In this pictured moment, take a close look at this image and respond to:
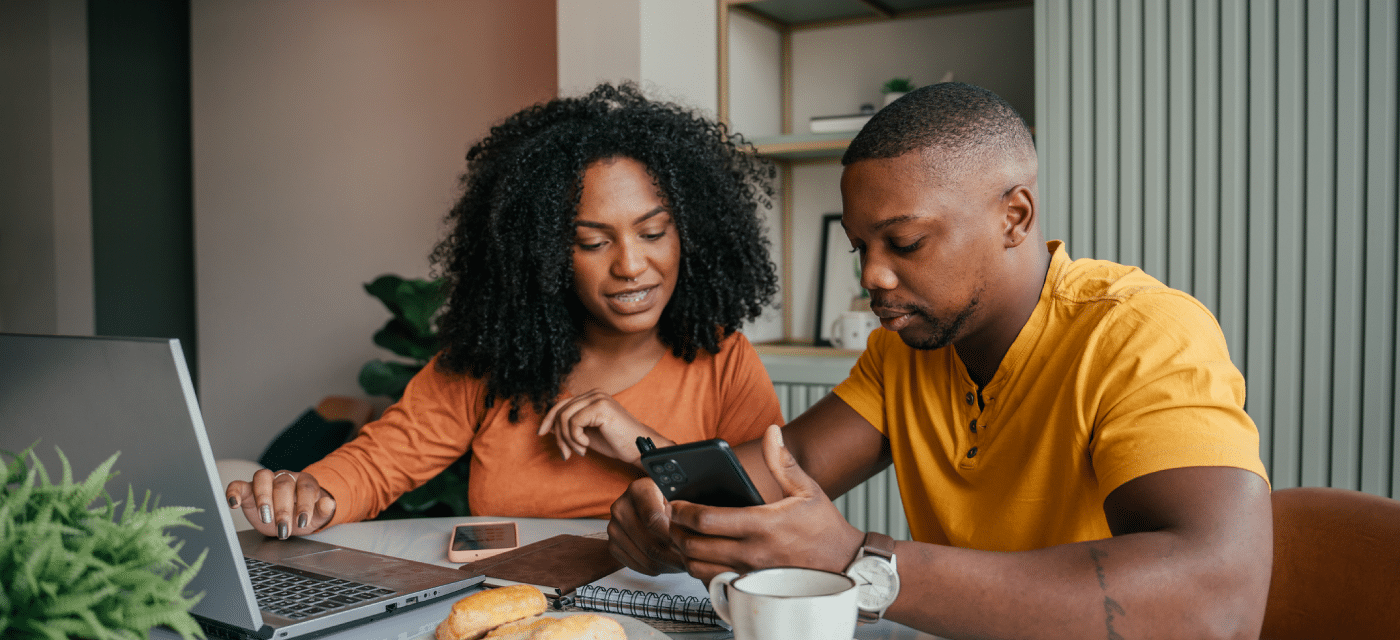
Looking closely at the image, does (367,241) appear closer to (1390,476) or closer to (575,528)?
(575,528)

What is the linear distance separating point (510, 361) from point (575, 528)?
1.22ft

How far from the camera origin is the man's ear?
1014 millimetres

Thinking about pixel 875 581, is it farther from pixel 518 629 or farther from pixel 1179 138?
pixel 1179 138

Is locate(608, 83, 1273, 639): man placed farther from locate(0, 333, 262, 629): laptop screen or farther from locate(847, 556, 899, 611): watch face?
locate(0, 333, 262, 629): laptop screen

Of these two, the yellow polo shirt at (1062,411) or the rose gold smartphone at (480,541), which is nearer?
the yellow polo shirt at (1062,411)

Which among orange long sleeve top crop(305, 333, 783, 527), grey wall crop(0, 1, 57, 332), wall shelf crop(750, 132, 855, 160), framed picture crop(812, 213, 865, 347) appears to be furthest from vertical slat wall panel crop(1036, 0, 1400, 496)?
grey wall crop(0, 1, 57, 332)

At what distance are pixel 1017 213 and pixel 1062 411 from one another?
0.22 m

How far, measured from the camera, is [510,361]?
1.57m

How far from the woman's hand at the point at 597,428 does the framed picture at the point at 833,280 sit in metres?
1.44

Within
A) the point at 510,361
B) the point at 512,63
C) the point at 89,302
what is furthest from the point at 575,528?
the point at 89,302

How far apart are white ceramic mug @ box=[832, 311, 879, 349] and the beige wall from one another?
134 centimetres

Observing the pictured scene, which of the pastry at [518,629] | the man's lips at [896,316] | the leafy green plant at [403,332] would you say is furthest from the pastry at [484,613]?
the leafy green plant at [403,332]

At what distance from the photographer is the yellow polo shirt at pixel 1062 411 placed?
0.83 metres

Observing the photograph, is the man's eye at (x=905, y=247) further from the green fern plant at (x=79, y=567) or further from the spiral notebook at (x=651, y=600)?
the green fern plant at (x=79, y=567)
